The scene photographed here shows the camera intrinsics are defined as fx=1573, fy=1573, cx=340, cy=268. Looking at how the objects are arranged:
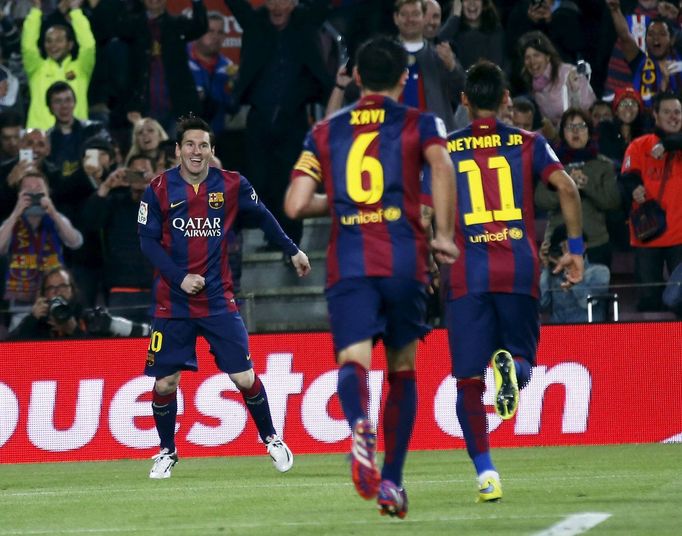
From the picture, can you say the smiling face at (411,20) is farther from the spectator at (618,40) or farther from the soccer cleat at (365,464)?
the soccer cleat at (365,464)

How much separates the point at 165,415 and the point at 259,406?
645mm

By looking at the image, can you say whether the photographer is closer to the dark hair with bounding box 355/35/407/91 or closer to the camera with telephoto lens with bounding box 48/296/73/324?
the camera with telephoto lens with bounding box 48/296/73/324

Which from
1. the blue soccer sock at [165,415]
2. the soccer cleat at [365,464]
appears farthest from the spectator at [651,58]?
the soccer cleat at [365,464]

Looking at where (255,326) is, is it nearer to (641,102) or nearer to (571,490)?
(641,102)

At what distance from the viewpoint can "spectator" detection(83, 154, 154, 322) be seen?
14.2m

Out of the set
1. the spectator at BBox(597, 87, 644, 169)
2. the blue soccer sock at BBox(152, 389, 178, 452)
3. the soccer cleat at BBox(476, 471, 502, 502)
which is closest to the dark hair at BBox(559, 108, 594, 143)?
the spectator at BBox(597, 87, 644, 169)

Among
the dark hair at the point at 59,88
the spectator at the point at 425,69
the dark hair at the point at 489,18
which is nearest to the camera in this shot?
the spectator at the point at 425,69

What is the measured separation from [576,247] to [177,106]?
8.41 meters

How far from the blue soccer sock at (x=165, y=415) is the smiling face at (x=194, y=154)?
1.49 metres

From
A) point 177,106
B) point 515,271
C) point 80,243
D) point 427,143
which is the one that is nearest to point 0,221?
point 80,243

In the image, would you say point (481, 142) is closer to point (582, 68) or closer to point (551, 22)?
point (582, 68)

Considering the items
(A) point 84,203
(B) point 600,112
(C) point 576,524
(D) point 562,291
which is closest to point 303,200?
(C) point 576,524

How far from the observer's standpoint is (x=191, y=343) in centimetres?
1052

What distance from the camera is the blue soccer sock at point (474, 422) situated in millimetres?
7988
